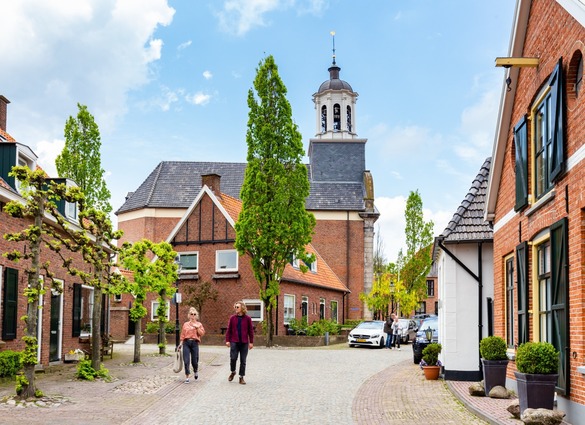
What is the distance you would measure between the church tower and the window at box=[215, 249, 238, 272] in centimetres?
1604

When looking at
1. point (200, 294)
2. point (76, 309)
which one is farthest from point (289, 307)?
point (76, 309)

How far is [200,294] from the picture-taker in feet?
125

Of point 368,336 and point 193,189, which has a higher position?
point 193,189

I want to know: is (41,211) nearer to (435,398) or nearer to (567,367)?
(435,398)

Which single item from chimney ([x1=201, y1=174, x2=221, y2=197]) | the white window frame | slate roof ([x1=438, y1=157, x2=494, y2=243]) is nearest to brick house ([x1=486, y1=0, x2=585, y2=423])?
slate roof ([x1=438, y1=157, x2=494, y2=243])

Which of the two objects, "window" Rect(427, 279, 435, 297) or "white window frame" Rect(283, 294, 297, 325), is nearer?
"white window frame" Rect(283, 294, 297, 325)

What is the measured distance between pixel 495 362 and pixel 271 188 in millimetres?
22423

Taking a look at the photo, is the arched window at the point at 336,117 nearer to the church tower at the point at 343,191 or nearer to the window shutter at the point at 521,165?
the church tower at the point at 343,191

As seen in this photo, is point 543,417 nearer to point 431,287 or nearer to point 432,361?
point 432,361

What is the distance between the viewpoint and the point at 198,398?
14.2 meters

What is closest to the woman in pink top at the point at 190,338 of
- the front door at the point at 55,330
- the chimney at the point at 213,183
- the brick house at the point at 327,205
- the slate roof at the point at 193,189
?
the front door at the point at 55,330

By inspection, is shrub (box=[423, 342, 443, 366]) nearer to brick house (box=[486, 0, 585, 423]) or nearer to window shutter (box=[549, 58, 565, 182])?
brick house (box=[486, 0, 585, 423])

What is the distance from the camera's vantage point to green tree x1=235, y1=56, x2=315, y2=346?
3494 cm

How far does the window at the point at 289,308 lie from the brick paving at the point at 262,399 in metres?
17.6
